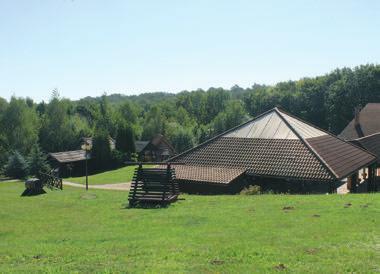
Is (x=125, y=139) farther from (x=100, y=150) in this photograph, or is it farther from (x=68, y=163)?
(x=68, y=163)

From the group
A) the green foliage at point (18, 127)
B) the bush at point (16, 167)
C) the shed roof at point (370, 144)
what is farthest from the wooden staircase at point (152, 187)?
the green foliage at point (18, 127)

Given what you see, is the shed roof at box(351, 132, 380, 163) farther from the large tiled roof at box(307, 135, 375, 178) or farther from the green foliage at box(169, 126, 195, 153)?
the green foliage at box(169, 126, 195, 153)

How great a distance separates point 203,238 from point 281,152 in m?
17.3

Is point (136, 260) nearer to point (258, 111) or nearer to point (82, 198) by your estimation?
point (82, 198)

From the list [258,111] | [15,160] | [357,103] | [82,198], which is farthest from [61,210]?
[258,111]

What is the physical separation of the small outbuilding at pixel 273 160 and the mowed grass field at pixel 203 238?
673 centimetres

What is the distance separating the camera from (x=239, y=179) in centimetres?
2733

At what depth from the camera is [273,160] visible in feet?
90.5

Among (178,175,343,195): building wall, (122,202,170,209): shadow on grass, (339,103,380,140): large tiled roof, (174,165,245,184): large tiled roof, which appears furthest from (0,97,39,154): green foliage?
(122,202,170,209): shadow on grass

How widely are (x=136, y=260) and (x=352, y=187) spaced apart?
76.7ft

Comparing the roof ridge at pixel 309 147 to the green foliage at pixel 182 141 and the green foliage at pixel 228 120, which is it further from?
the green foliage at pixel 228 120

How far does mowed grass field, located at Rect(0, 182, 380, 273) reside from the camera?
941 cm

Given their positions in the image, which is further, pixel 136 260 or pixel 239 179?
pixel 239 179

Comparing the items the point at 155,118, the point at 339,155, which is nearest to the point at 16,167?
the point at 155,118
